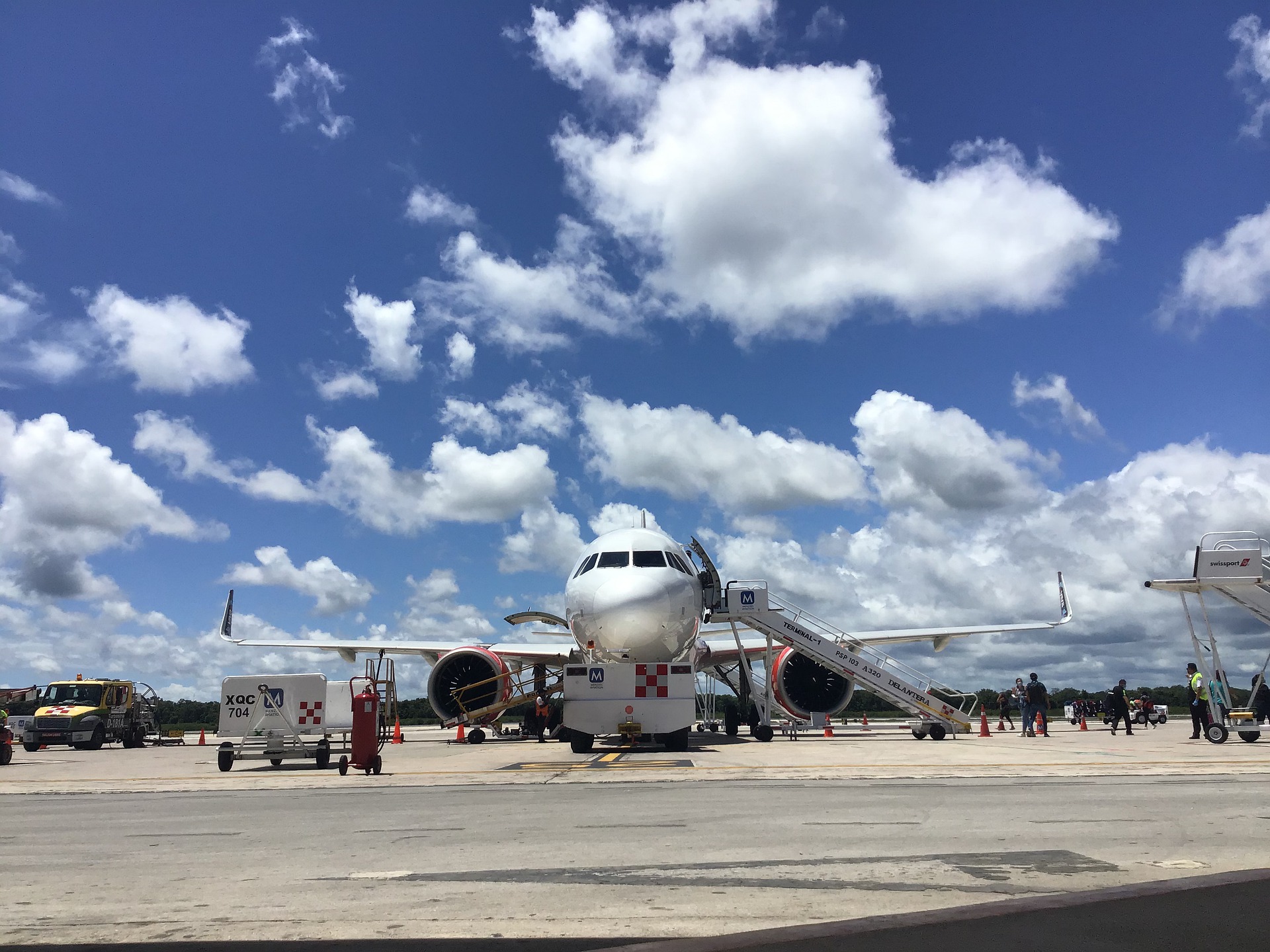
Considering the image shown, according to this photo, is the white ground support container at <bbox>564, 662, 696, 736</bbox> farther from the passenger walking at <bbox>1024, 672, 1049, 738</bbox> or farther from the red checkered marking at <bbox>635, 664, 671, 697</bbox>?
the passenger walking at <bbox>1024, 672, 1049, 738</bbox>

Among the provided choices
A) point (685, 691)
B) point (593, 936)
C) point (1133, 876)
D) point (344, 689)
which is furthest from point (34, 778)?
point (1133, 876)

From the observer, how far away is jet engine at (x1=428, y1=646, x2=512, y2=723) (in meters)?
24.0

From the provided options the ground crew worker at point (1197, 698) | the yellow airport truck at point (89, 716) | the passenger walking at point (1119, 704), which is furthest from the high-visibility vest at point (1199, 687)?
the yellow airport truck at point (89, 716)

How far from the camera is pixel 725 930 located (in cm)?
422

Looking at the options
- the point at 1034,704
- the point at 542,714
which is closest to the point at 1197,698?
the point at 1034,704

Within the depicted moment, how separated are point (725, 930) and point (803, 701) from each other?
20.0 m

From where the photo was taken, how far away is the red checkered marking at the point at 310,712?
1664 cm

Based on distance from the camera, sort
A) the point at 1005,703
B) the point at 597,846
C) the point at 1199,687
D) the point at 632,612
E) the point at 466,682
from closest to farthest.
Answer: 1. the point at 597,846
2. the point at 632,612
3. the point at 1199,687
4. the point at 466,682
5. the point at 1005,703

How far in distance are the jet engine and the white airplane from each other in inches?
1.0

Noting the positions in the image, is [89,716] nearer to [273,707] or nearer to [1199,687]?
[273,707]

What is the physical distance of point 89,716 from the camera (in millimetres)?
26359

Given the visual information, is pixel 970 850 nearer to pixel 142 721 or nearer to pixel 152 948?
pixel 152 948

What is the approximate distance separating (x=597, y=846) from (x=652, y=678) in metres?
10.3

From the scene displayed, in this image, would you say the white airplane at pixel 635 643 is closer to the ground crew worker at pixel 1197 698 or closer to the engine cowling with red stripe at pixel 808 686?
the engine cowling with red stripe at pixel 808 686
